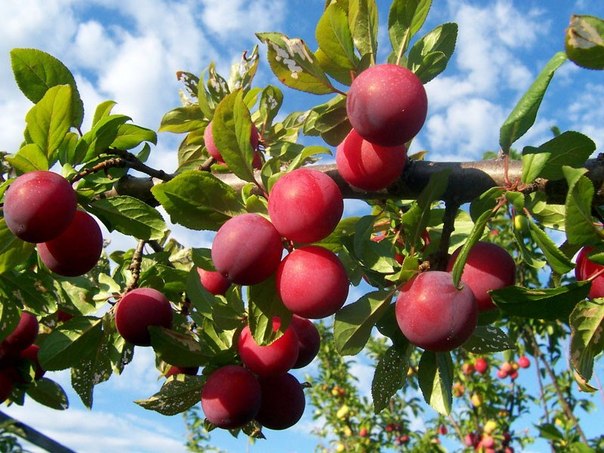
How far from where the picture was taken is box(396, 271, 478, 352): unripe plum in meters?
0.97

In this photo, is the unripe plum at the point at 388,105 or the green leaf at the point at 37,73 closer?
the unripe plum at the point at 388,105

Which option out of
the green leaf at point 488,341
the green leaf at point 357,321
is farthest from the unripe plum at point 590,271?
the green leaf at point 357,321

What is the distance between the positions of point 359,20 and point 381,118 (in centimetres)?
26

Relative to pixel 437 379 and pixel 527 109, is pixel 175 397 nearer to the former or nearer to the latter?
pixel 437 379

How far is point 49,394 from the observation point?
206 centimetres

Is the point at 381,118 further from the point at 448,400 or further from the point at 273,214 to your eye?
the point at 448,400

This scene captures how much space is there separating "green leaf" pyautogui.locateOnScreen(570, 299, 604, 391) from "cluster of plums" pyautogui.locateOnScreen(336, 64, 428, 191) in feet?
1.32

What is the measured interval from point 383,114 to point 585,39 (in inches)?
12.2

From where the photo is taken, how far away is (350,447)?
7328 millimetres

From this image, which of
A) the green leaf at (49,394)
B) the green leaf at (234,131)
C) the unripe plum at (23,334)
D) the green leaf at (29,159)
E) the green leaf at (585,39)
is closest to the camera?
the green leaf at (585,39)

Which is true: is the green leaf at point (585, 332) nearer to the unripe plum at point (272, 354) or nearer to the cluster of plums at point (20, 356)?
the unripe plum at point (272, 354)

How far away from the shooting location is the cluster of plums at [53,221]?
1104 millimetres

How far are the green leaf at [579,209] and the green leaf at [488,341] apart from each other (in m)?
0.35

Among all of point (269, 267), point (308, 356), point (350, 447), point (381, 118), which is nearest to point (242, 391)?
point (308, 356)
